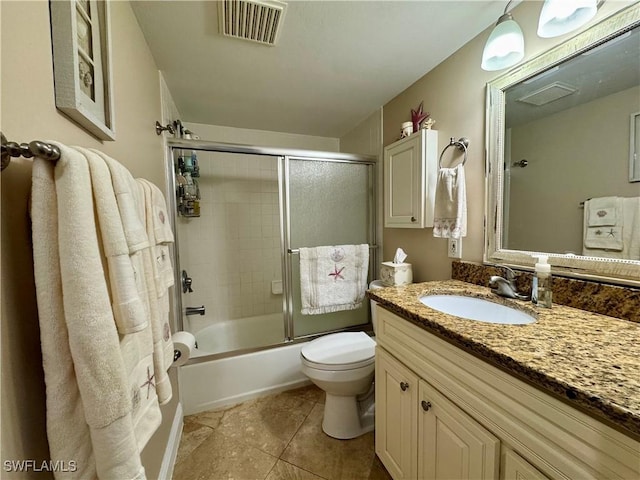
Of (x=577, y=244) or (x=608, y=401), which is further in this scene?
(x=577, y=244)

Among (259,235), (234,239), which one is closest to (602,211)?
(259,235)

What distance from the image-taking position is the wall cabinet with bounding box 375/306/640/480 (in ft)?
1.53

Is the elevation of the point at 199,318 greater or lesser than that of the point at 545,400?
lesser

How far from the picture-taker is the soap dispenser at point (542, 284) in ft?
2.93

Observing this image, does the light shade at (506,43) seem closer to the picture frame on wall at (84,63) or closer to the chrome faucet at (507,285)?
A: the chrome faucet at (507,285)

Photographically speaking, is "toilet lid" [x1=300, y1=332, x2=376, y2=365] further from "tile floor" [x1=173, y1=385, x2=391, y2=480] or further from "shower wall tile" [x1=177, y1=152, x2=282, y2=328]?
"shower wall tile" [x1=177, y1=152, x2=282, y2=328]

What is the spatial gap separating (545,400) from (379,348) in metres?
0.64

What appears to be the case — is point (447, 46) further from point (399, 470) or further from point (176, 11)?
point (399, 470)

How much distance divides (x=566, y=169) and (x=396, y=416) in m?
1.17

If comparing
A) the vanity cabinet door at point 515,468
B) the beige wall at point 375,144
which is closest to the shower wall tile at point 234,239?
the beige wall at point 375,144

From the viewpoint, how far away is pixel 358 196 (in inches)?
80.7

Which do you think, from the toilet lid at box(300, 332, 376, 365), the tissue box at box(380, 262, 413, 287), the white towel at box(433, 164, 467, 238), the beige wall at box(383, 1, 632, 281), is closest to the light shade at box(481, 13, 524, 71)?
the beige wall at box(383, 1, 632, 281)

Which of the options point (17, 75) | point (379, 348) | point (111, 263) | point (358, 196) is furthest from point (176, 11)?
point (379, 348)

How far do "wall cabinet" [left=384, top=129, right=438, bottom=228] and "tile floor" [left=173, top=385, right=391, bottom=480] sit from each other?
1.31 m
